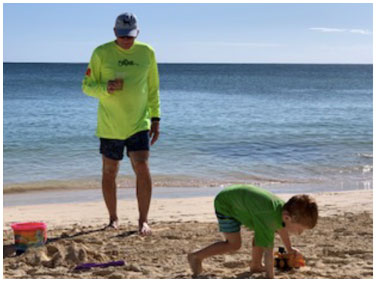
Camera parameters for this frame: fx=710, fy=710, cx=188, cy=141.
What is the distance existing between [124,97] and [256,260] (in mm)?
2133

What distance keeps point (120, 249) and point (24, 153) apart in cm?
859

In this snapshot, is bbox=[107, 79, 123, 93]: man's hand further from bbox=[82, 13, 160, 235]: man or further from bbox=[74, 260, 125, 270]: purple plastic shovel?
bbox=[74, 260, 125, 270]: purple plastic shovel

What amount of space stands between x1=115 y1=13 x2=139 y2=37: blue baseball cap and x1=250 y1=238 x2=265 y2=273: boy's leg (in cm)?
233

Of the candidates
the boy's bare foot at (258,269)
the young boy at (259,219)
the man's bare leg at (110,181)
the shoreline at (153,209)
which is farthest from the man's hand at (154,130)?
the boy's bare foot at (258,269)

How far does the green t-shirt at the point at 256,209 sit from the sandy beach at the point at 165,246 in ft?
1.19

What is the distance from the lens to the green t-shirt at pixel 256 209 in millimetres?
4566

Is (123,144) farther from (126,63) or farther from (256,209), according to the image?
(256,209)

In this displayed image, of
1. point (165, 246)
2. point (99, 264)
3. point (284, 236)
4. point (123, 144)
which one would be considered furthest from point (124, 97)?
point (284, 236)

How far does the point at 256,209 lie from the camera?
460 centimetres

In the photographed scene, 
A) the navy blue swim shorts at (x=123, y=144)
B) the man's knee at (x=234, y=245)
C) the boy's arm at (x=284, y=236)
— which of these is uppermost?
the navy blue swim shorts at (x=123, y=144)

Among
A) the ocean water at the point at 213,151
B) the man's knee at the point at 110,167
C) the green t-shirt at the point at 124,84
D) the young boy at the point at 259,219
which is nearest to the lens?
the young boy at the point at 259,219

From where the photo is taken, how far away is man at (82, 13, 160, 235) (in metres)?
6.10

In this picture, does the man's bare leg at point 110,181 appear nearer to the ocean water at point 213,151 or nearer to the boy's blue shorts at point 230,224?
the boy's blue shorts at point 230,224

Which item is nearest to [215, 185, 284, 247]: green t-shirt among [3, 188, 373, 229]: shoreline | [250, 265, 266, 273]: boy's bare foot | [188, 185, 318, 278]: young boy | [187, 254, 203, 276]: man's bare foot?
[188, 185, 318, 278]: young boy
